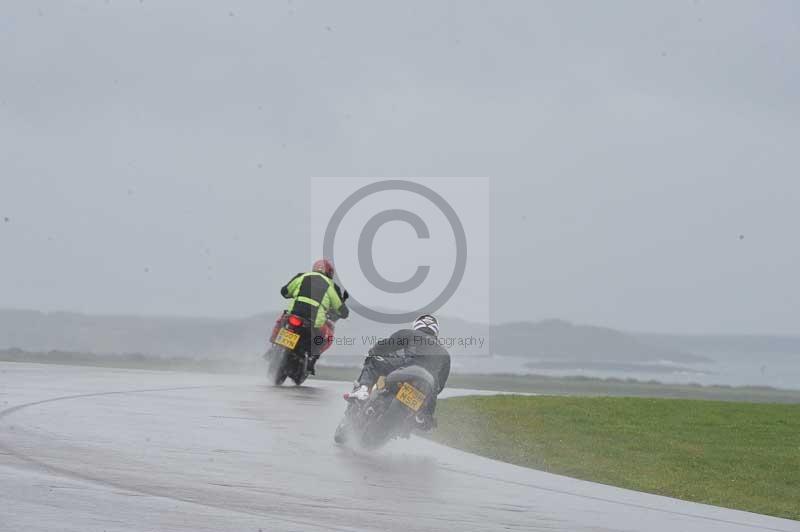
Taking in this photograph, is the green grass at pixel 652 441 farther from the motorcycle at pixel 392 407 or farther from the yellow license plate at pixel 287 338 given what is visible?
the yellow license plate at pixel 287 338

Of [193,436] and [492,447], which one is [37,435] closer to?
[193,436]

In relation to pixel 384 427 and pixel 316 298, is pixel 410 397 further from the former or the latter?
pixel 316 298

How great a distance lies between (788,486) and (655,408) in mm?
9183

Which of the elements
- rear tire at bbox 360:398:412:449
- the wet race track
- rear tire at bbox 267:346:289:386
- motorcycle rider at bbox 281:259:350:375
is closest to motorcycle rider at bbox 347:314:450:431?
rear tire at bbox 360:398:412:449

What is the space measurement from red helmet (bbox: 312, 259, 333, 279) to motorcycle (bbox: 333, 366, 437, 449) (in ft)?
28.7

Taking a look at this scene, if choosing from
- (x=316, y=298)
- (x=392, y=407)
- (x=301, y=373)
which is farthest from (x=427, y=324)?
(x=301, y=373)

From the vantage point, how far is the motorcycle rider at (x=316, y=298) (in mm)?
23516

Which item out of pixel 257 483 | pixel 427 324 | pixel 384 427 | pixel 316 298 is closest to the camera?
pixel 257 483

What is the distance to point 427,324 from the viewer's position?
15992 millimetres

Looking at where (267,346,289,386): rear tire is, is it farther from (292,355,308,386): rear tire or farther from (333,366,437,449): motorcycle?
(333,366,437,449): motorcycle

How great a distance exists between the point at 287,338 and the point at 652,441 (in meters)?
7.01

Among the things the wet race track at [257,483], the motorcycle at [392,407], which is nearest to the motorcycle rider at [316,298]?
the wet race track at [257,483]

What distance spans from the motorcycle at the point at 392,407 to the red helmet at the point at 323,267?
8751mm

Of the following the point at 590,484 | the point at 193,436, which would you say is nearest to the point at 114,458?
the point at 193,436
